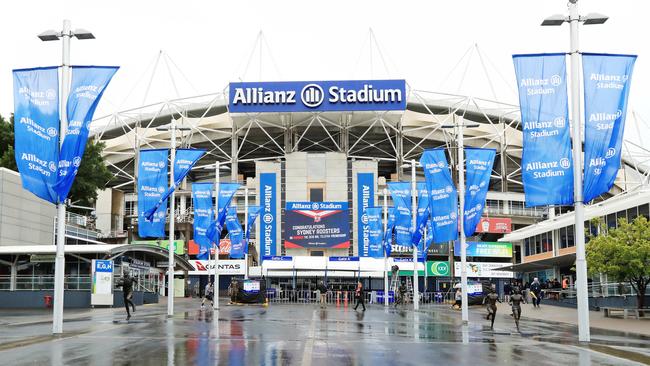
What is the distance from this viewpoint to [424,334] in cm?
2172

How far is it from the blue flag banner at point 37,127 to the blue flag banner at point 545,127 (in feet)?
41.1

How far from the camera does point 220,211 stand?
37.8 m

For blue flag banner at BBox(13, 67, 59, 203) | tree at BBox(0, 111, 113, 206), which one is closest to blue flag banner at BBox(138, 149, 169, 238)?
blue flag banner at BBox(13, 67, 59, 203)

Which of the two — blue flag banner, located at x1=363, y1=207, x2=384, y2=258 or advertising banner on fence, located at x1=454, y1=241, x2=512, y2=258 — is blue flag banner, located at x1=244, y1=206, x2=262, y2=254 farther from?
advertising banner on fence, located at x1=454, y1=241, x2=512, y2=258

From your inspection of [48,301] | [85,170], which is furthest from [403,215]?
[85,170]

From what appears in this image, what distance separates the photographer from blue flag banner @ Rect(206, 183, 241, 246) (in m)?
36.7

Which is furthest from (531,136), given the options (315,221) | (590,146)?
(315,221)

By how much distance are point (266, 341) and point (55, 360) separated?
5.86m

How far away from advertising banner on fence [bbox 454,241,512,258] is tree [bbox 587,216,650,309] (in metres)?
46.0

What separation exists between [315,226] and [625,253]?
50117 mm

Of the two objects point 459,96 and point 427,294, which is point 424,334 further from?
point 459,96

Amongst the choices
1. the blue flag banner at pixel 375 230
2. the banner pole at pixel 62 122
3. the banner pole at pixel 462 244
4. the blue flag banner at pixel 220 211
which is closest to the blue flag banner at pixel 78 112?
the banner pole at pixel 62 122

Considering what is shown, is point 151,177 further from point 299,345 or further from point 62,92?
point 299,345

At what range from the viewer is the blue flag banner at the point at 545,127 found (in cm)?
1888
